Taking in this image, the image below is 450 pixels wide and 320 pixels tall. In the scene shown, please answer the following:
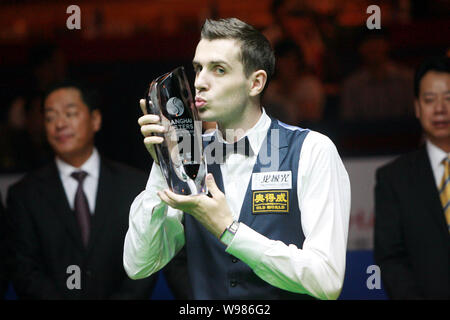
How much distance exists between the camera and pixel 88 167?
2971 mm

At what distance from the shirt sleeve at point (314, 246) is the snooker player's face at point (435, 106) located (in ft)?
3.82

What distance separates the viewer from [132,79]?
356 centimetres

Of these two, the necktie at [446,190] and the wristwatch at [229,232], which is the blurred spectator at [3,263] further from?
the necktie at [446,190]

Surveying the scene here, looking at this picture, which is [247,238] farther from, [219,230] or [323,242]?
[323,242]

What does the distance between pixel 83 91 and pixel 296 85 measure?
2.05 meters

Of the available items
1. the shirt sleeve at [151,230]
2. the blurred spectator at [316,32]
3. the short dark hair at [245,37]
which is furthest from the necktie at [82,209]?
the blurred spectator at [316,32]

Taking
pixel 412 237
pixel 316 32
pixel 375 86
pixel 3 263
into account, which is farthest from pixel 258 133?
pixel 316 32

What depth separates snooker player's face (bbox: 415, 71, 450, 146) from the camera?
9.45 ft

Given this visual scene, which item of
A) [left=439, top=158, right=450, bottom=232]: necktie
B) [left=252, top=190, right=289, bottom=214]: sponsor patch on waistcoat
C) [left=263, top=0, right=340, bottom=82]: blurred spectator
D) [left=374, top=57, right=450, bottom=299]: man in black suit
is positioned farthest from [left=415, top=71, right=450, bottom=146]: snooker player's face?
[left=263, top=0, right=340, bottom=82]: blurred spectator
